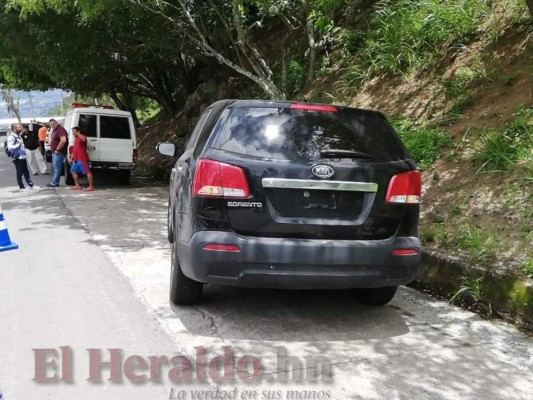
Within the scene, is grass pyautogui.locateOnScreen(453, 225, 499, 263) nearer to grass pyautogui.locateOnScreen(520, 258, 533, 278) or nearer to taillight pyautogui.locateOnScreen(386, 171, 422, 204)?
grass pyautogui.locateOnScreen(520, 258, 533, 278)

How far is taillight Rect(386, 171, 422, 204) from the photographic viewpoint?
4.09 metres

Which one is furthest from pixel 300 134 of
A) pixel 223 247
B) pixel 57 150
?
pixel 57 150

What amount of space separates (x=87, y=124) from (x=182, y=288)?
9831 millimetres

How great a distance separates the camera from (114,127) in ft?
44.4

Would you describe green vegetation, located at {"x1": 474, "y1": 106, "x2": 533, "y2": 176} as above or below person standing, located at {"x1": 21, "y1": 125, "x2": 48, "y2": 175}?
above

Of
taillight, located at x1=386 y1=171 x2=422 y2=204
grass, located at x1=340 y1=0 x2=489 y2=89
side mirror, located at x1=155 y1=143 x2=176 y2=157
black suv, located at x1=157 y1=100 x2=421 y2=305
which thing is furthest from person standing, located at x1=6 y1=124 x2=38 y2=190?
taillight, located at x1=386 y1=171 x2=422 y2=204

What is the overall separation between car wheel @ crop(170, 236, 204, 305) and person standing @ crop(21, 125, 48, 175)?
11821mm

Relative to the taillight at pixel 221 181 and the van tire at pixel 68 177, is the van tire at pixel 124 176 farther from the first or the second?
the taillight at pixel 221 181

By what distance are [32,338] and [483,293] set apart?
12.5ft

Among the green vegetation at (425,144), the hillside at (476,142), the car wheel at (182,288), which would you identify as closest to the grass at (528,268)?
the hillside at (476,142)

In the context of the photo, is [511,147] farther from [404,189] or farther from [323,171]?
[323,171]

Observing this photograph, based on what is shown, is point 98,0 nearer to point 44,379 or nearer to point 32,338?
point 32,338

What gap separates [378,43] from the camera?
10297mm

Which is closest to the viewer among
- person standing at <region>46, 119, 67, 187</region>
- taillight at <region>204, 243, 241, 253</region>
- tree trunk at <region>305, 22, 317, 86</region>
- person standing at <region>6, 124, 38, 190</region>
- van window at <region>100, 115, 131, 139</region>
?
taillight at <region>204, 243, 241, 253</region>
